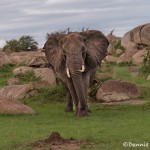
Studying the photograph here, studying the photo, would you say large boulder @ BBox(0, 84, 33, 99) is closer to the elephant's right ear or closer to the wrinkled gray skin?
the wrinkled gray skin

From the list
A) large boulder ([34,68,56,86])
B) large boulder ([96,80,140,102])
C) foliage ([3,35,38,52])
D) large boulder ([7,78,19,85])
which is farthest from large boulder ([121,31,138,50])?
large boulder ([96,80,140,102])

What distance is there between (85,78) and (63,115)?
1364mm

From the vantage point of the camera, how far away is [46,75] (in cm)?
2327

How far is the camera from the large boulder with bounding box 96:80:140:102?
1838 cm

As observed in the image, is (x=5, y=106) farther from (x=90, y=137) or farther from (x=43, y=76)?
(x=43, y=76)

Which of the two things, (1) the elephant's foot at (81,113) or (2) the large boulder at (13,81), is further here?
(2) the large boulder at (13,81)

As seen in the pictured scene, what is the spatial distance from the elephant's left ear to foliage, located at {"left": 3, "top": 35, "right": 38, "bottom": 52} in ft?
96.1

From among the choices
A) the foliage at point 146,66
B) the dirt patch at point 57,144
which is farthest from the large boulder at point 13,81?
the dirt patch at point 57,144

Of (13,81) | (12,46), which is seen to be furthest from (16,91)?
(12,46)

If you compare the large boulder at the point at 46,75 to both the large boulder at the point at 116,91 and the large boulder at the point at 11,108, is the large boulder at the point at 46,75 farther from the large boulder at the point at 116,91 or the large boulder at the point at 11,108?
the large boulder at the point at 11,108

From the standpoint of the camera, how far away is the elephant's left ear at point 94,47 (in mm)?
14977

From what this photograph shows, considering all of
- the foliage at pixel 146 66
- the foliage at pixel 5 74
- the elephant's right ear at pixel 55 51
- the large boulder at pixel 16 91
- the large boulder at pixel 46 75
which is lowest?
the foliage at pixel 5 74

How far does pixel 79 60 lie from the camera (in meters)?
13.9

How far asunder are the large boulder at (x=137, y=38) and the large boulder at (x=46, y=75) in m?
14.7
